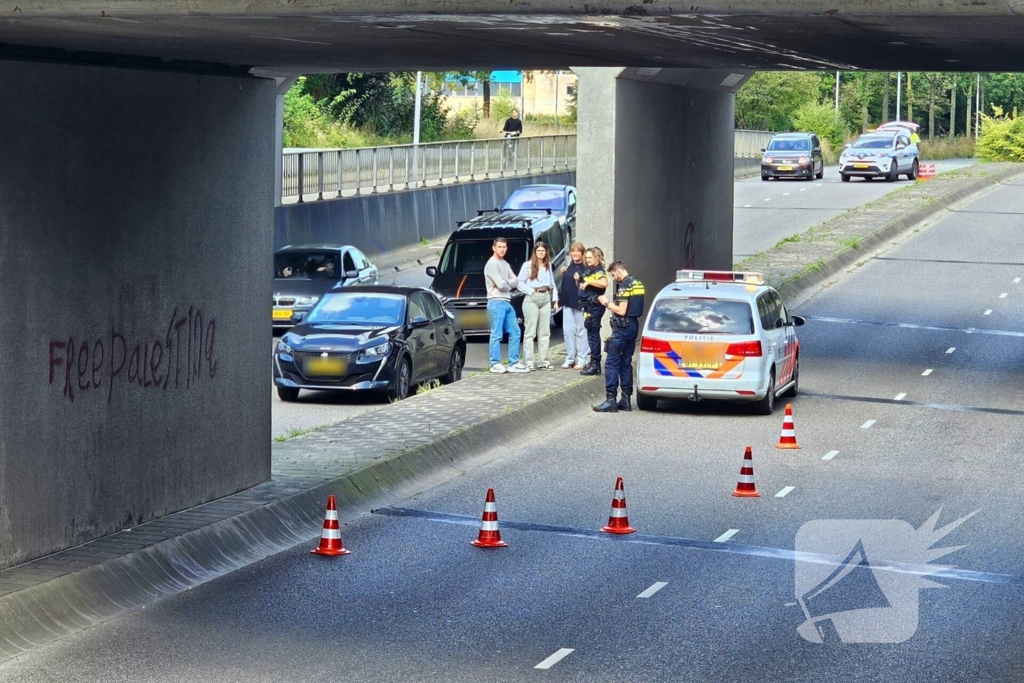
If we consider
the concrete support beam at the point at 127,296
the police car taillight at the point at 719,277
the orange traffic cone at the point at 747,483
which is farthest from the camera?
the police car taillight at the point at 719,277

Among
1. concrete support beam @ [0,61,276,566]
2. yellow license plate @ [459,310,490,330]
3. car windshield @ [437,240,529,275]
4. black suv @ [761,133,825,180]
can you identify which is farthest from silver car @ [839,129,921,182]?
concrete support beam @ [0,61,276,566]

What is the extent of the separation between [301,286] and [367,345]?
709 centimetres

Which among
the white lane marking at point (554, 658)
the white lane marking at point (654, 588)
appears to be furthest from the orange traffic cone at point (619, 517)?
the white lane marking at point (554, 658)

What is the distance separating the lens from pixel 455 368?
22188mm

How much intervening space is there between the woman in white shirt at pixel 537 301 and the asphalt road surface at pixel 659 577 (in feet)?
8.32

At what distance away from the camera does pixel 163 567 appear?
11219 mm

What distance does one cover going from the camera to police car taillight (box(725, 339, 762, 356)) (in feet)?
62.1

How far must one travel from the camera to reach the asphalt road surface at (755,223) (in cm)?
1952

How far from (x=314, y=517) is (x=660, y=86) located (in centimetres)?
1301

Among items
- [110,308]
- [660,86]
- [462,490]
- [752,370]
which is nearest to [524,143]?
[660,86]

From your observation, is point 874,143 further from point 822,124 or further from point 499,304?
point 499,304

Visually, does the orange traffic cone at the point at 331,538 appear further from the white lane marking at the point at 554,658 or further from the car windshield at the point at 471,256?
the car windshield at the point at 471,256

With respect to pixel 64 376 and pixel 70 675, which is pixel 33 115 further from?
pixel 70 675

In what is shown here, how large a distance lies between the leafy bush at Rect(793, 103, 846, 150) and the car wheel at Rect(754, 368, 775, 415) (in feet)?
220
